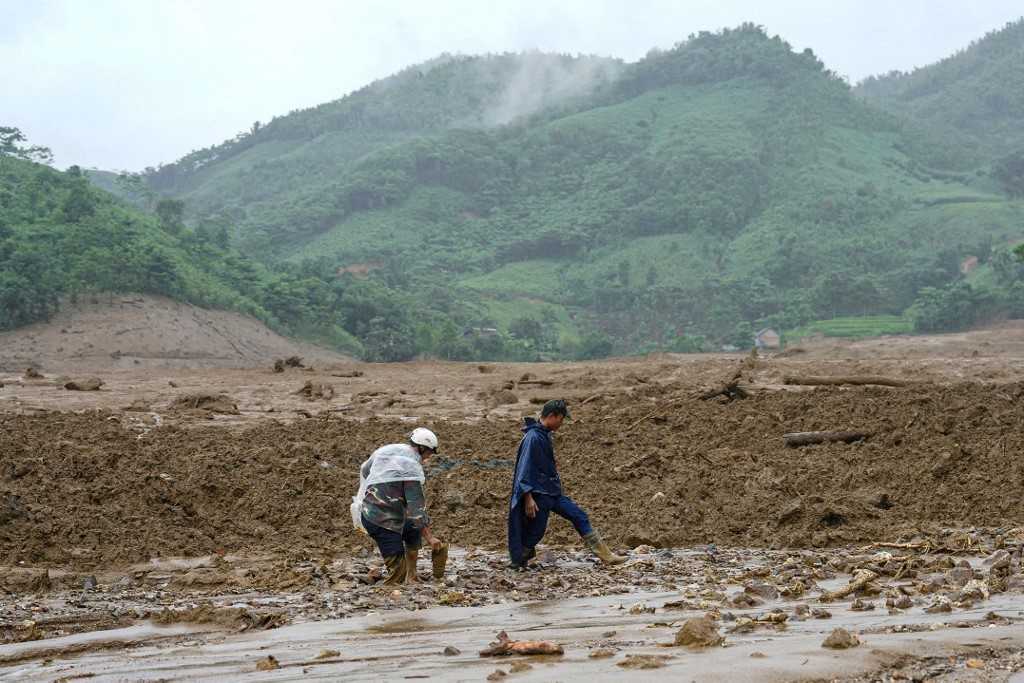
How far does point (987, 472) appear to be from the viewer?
12.1 meters

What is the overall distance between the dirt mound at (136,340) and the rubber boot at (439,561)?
61.0 ft

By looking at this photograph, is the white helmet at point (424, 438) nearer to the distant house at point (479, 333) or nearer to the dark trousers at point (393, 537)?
the dark trousers at point (393, 537)

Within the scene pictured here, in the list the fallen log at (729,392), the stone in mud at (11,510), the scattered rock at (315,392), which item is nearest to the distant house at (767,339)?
the scattered rock at (315,392)

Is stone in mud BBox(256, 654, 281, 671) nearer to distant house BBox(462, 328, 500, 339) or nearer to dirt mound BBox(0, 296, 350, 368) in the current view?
dirt mound BBox(0, 296, 350, 368)

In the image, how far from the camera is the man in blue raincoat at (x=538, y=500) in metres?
9.35

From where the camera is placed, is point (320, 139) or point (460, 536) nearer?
point (460, 536)

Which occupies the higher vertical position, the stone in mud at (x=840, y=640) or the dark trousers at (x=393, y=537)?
the dark trousers at (x=393, y=537)

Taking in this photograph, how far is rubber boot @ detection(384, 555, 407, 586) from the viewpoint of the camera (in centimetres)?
882

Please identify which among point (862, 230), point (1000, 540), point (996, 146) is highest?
point (996, 146)

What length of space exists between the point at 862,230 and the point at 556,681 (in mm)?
63516

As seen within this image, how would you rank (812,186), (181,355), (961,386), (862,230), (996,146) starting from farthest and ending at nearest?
(996,146) < (812,186) < (862,230) < (181,355) < (961,386)

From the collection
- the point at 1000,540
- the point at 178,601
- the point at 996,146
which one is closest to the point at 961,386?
the point at 1000,540

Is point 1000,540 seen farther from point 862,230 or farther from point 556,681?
point 862,230

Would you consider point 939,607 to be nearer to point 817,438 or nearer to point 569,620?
point 569,620
